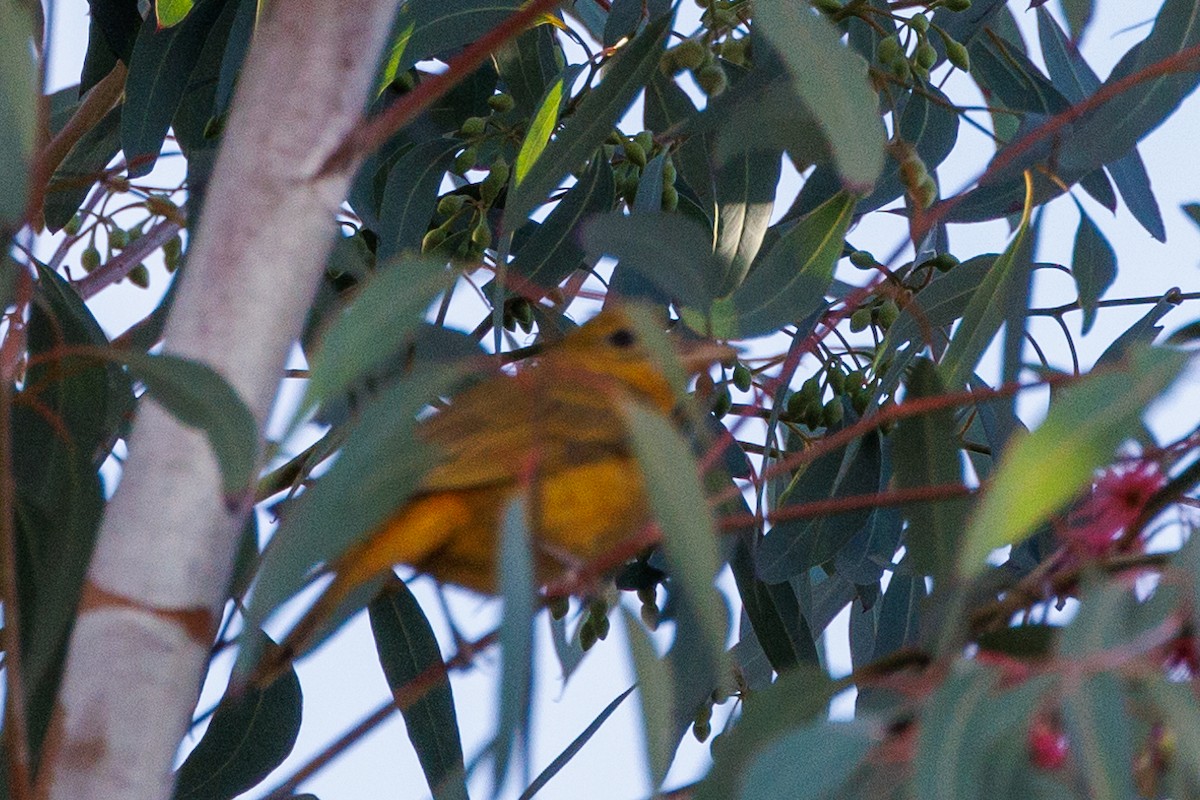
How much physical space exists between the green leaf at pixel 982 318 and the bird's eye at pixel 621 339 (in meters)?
0.44

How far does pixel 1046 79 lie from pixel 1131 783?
165cm

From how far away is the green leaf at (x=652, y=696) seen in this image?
106 centimetres

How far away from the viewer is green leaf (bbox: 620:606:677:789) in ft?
3.48

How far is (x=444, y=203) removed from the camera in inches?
85.3

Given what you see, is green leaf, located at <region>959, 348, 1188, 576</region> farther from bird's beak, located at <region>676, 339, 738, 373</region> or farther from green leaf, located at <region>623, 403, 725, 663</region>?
bird's beak, located at <region>676, 339, 738, 373</region>

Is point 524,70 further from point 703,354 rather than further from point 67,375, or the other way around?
point 67,375

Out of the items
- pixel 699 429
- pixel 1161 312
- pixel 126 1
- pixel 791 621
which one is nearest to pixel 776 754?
pixel 699 429

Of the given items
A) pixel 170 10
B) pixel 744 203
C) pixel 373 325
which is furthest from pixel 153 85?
pixel 373 325

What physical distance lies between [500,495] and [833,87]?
24.3 inches

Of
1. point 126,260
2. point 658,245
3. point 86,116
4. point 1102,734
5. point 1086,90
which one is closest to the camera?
point 1102,734

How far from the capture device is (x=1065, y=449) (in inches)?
39.1

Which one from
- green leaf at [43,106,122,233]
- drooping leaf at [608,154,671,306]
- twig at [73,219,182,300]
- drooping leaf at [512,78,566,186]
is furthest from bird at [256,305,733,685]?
twig at [73,219,182,300]

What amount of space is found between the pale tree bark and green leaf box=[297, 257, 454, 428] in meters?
0.14

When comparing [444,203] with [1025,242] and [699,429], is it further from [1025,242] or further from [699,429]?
[699,429]
